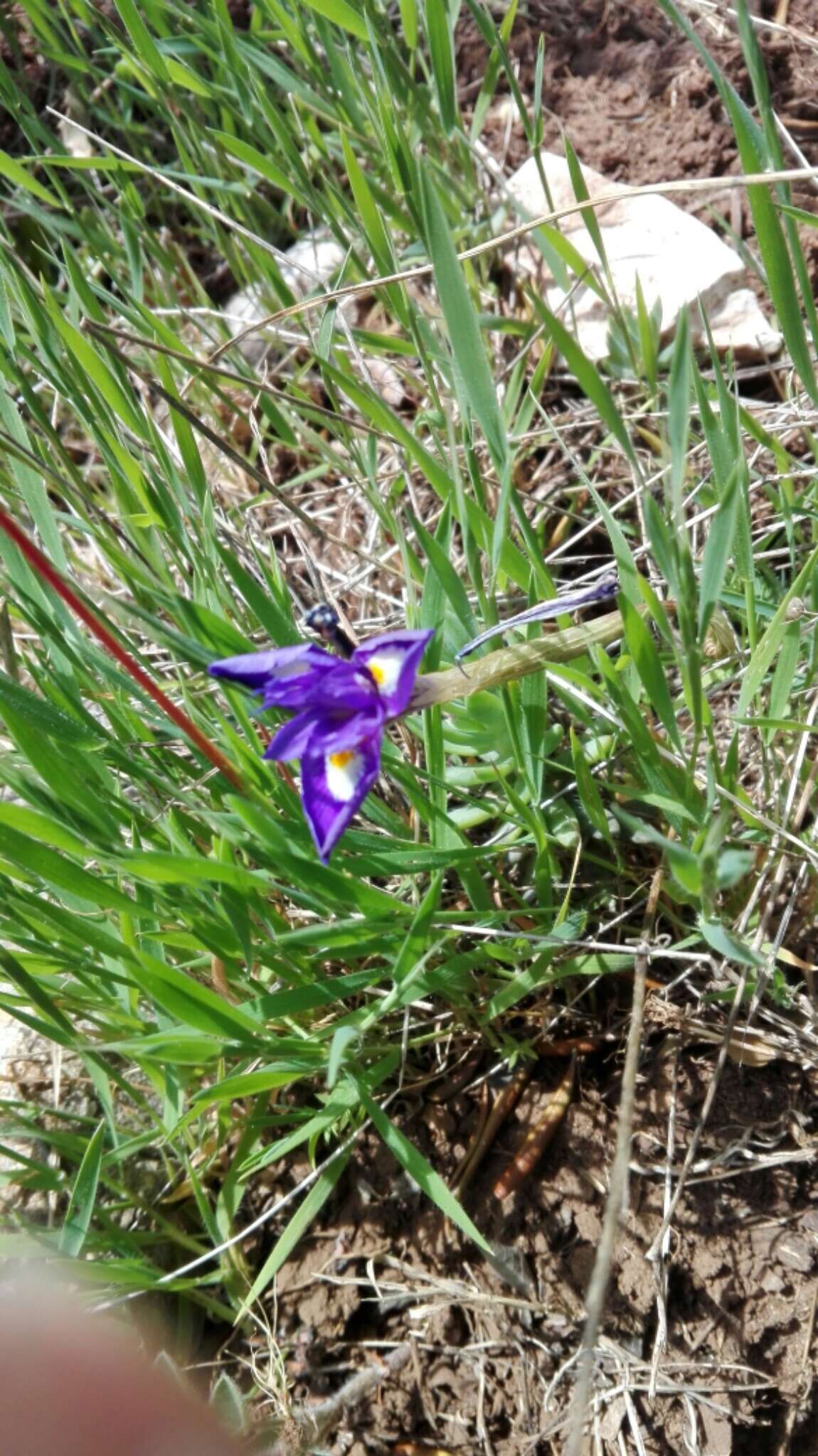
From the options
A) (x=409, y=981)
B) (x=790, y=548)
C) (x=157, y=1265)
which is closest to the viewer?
(x=409, y=981)

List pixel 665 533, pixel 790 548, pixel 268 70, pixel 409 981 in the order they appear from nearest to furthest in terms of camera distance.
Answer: pixel 665 533 → pixel 409 981 → pixel 790 548 → pixel 268 70

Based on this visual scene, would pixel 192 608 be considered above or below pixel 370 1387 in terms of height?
above

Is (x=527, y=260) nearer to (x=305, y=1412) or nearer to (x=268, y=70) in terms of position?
(x=268, y=70)

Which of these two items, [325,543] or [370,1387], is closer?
[370,1387]

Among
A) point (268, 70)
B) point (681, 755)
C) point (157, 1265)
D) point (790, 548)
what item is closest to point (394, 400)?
point (268, 70)

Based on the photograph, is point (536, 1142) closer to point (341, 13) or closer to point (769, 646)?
point (769, 646)

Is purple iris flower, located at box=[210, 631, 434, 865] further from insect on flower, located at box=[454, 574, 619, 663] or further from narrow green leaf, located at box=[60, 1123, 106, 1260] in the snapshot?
narrow green leaf, located at box=[60, 1123, 106, 1260]

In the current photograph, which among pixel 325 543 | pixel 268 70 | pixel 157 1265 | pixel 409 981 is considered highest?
pixel 268 70
